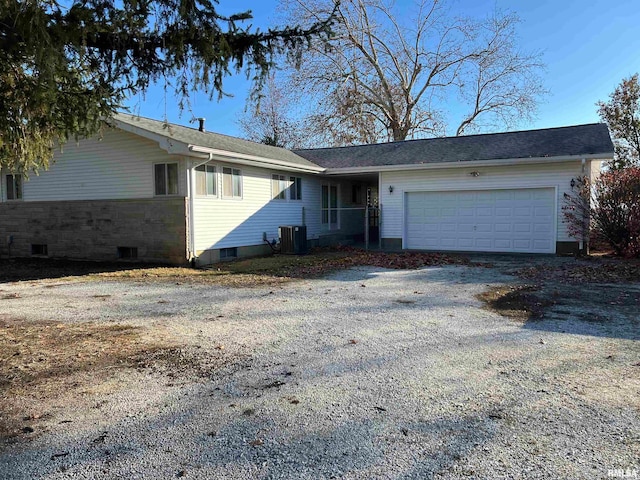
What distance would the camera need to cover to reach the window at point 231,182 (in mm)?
13102

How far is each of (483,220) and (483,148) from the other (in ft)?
8.67

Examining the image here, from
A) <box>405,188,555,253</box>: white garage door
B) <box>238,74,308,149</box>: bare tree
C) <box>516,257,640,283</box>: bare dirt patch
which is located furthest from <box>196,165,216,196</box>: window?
<box>238,74,308,149</box>: bare tree

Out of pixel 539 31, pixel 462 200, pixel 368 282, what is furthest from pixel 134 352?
pixel 539 31

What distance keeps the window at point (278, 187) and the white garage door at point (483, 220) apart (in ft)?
14.2

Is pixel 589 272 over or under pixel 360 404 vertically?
over

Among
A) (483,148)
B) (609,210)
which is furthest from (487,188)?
(609,210)

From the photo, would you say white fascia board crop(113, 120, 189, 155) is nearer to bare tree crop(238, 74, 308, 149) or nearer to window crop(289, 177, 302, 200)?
window crop(289, 177, 302, 200)

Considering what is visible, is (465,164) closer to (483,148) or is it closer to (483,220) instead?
(483,148)

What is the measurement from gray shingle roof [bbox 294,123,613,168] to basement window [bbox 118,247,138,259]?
7.95m

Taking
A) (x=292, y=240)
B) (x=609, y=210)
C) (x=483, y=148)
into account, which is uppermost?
(x=483, y=148)

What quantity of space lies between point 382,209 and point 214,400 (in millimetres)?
13316

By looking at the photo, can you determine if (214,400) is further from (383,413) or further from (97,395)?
(383,413)

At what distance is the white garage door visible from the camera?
45.3 feet

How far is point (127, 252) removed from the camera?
13.1 m
